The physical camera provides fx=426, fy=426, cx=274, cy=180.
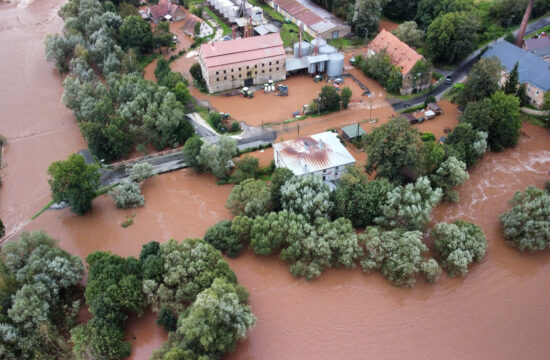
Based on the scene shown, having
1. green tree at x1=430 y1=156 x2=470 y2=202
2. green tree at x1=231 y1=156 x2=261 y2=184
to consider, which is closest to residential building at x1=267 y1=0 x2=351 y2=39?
green tree at x1=231 y1=156 x2=261 y2=184

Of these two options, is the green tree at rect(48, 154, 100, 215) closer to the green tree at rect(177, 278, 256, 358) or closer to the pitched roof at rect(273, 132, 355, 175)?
the green tree at rect(177, 278, 256, 358)

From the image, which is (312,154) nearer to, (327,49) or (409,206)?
(409,206)

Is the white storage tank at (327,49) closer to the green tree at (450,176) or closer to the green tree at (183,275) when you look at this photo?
the green tree at (450,176)

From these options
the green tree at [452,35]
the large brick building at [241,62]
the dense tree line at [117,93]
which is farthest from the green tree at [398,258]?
the green tree at [452,35]

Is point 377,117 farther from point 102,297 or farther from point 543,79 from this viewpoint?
point 102,297

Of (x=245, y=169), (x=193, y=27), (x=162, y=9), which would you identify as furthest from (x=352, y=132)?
(x=162, y=9)
